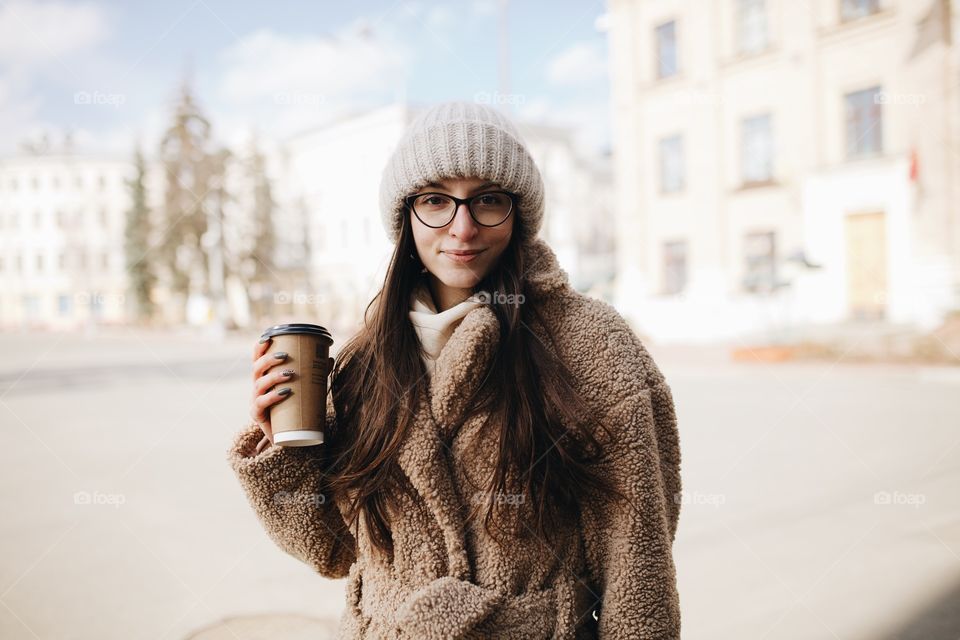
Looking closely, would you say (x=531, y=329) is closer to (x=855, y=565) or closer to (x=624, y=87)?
(x=855, y=565)

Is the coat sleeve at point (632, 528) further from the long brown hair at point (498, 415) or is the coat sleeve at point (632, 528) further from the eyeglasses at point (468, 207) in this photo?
the eyeglasses at point (468, 207)

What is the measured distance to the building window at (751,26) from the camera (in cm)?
1852

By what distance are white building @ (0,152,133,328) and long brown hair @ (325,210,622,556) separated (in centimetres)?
3622

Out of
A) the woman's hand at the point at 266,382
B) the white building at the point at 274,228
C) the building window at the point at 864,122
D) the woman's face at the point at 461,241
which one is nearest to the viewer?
the woman's hand at the point at 266,382

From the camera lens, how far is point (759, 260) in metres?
18.7

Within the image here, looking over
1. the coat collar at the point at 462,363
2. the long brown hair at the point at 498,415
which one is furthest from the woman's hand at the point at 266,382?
the coat collar at the point at 462,363

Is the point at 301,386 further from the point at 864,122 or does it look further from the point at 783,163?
the point at 783,163

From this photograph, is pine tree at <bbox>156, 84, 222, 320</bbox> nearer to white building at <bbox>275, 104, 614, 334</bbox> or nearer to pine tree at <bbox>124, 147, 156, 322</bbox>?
pine tree at <bbox>124, 147, 156, 322</bbox>

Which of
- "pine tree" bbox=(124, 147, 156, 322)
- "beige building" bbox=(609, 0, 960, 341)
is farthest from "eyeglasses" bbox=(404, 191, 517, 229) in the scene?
"pine tree" bbox=(124, 147, 156, 322)

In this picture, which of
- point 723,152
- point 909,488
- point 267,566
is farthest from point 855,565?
point 723,152

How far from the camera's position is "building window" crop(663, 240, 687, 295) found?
20.4 meters

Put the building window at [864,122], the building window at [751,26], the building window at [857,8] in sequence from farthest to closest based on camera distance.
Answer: the building window at [751,26]
the building window at [864,122]
the building window at [857,8]

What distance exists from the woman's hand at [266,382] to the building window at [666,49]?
21.5m

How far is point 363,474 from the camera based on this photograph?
134 cm
